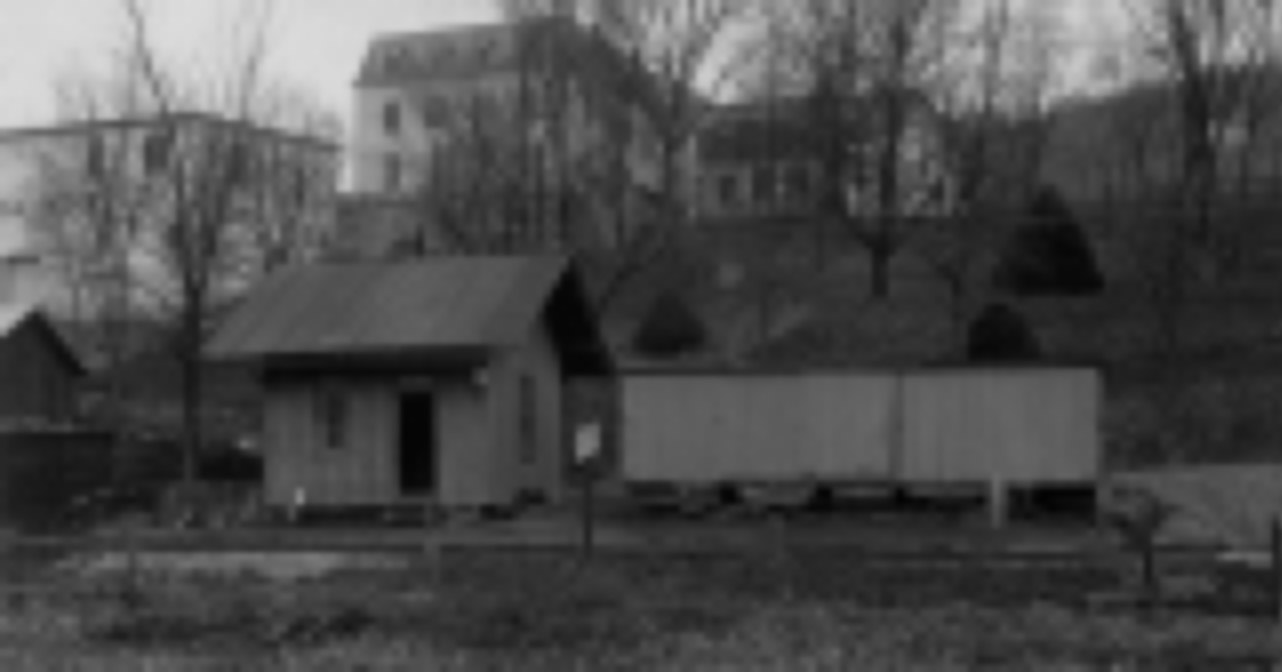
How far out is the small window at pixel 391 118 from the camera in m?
84.7

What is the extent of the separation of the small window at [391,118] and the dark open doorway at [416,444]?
5529 cm

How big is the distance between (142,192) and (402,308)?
21.9 meters

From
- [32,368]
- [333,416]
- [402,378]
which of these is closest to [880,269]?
[402,378]

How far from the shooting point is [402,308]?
30.3 meters

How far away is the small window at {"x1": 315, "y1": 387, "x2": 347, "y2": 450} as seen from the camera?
30547mm

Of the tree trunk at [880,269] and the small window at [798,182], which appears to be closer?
the tree trunk at [880,269]

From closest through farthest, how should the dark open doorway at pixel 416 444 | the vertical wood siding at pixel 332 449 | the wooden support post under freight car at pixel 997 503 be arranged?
the wooden support post under freight car at pixel 997 503, the vertical wood siding at pixel 332 449, the dark open doorway at pixel 416 444

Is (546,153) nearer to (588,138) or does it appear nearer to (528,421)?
(588,138)

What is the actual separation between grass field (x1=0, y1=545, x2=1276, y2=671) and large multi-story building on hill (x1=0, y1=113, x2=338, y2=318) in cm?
2305

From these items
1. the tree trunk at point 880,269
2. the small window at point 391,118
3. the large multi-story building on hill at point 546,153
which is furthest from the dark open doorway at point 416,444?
the small window at point 391,118

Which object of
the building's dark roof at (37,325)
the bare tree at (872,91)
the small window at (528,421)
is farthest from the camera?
the bare tree at (872,91)

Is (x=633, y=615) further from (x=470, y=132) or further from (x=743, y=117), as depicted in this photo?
(x=743, y=117)

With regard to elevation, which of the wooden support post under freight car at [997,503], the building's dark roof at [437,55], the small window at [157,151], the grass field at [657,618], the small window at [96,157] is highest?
the building's dark roof at [437,55]

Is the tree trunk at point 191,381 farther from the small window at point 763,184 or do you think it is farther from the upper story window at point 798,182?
the small window at point 763,184
